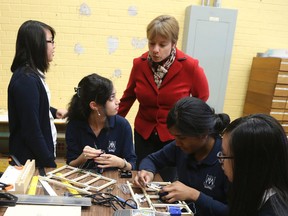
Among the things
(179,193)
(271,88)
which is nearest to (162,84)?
(179,193)

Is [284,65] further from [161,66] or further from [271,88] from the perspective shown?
[161,66]

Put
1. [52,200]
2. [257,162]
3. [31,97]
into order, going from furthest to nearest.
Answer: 1. [31,97]
2. [52,200]
3. [257,162]

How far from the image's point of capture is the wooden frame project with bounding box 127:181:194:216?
3.53 feet

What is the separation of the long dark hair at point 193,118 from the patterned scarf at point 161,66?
0.56 m

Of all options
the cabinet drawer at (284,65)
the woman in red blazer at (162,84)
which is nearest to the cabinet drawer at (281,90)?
the cabinet drawer at (284,65)

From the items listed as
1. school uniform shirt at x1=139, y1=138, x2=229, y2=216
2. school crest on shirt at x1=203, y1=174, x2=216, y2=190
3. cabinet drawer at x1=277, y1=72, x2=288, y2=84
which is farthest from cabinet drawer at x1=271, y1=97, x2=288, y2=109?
school crest on shirt at x1=203, y1=174, x2=216, y2=190

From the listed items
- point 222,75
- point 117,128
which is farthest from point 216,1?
point 117,128

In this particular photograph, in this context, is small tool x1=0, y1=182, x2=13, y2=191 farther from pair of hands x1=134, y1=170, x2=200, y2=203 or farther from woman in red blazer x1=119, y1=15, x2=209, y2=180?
woman in red blazer x1=119, y1=15, x2=209, y2=180

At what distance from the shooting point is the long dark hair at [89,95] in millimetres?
1643

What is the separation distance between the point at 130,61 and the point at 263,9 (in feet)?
5.88

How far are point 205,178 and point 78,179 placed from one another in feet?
2.00

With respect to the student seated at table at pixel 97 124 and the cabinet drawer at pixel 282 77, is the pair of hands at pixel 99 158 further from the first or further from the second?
the cabinet drawer at pixel 282 77

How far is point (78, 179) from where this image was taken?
1266 millimetres

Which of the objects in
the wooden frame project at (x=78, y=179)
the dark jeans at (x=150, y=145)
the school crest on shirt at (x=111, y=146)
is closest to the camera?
the wooden frame project at (x=78, y=179)
